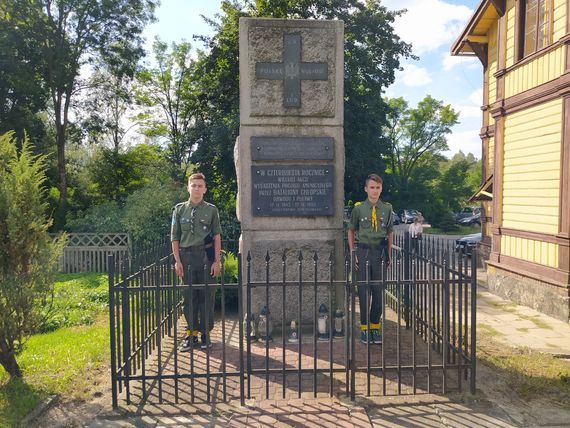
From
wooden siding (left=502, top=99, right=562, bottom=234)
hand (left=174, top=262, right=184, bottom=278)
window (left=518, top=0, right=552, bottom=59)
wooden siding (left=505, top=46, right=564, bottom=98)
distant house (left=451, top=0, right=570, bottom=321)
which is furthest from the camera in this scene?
window (left=518, top=0, right=552, bottom=59)

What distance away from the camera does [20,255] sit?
14.0ft

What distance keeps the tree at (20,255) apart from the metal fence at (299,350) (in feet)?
2.50

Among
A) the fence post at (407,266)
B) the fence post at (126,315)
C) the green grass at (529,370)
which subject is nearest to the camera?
the fence post at (126,315)

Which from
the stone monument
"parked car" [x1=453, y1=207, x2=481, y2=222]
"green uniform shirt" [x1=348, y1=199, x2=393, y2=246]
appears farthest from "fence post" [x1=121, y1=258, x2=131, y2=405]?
"parked car" [x1=453, y1=207, x2=481, y2=222]

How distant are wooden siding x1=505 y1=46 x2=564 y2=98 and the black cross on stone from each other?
5.09 meters

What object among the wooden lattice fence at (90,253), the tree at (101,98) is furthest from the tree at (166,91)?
the wooden lattice fence at (90,253)

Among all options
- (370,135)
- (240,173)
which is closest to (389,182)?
(370,135)

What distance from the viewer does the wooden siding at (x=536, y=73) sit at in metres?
7.84

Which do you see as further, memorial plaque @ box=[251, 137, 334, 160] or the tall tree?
the tall tree

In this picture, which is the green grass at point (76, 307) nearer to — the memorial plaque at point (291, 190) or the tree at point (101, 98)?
the memorial plaque at point (291, 190)

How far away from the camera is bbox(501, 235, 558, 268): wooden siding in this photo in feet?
26.0

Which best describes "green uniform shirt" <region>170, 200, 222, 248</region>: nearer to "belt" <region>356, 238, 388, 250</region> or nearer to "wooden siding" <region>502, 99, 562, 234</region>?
"belt" <region>356, 238, 388, 250</region>

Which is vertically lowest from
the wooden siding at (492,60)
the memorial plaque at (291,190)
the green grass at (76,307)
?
the green grass at (76,307)

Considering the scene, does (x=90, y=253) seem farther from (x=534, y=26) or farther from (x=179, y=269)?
(x=534, y=26)
